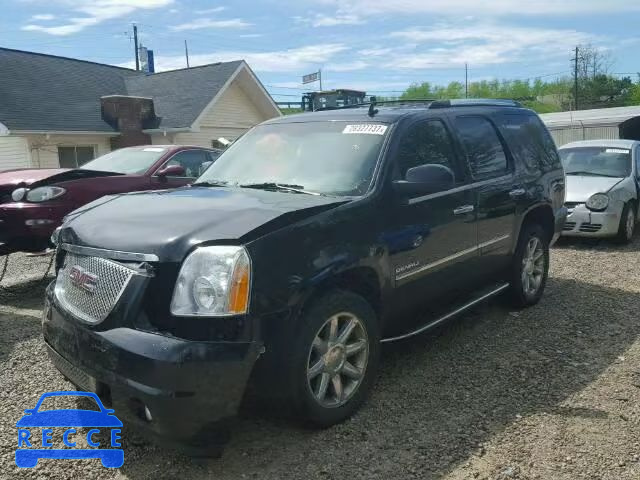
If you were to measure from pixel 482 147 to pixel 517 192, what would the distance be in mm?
594

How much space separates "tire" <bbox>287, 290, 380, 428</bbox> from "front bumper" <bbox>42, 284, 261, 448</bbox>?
1.11ft

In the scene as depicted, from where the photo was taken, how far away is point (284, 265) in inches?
119

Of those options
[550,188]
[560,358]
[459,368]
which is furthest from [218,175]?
[550,188]

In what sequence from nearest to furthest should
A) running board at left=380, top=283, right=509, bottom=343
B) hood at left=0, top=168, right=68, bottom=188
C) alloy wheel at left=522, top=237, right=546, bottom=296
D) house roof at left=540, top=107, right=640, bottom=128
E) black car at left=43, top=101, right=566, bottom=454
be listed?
black car at left=43, top=101, right=566, bottom=454, running board at left=380, top=283, right=509, bottom=343, alloy wheel at left=522, top=237, right=546, bottom=296, hood at left=0, top=168, right=68, bottom=188, house roof at left=540, top=107, right=640, bottom=128

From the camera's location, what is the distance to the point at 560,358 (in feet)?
14.8

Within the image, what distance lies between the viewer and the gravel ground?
305 cm

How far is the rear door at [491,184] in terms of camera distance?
188 inches

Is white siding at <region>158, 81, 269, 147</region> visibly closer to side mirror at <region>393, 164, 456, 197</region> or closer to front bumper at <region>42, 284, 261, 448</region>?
side mirror at <region>393, 164, 456, 197</region>

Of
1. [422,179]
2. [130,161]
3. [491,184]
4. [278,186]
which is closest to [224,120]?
[130,161]

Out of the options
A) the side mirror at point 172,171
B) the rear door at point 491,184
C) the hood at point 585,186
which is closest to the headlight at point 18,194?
the side mirror at point 172,171

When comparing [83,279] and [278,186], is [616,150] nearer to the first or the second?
[278,186]

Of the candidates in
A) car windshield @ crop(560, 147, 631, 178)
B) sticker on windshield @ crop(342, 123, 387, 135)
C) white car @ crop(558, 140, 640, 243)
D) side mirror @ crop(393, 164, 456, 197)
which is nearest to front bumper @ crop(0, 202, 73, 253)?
sticker on windshield @ crop(342, 123, 387, 135)

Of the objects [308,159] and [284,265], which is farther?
[308,159]

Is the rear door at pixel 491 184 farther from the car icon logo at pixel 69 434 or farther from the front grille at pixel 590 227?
the front grille at pixel 590 227
